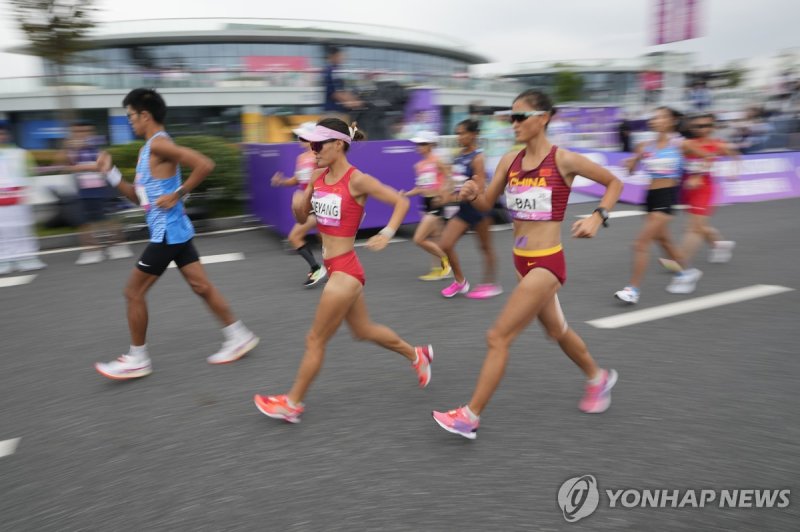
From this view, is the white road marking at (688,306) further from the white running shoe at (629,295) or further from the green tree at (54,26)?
the green tree at (54,26)

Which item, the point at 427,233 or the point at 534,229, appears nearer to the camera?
the point at 534,229

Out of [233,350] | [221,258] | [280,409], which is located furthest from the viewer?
[221,258]

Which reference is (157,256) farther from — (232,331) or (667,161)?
(667,161)

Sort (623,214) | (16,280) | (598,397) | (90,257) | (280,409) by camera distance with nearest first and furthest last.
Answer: (280,409) → (598,397) → (16,280) → (90,257) → (623,214)

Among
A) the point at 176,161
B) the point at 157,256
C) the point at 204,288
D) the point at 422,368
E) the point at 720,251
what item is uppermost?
the point at 176,161

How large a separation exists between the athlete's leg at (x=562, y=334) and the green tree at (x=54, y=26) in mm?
9267

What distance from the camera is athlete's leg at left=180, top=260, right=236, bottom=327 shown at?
4.25 m

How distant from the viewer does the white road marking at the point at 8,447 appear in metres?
3.22

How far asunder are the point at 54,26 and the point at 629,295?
9.34 meters

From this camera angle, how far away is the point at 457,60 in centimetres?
6397

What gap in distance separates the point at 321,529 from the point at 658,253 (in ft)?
22.1

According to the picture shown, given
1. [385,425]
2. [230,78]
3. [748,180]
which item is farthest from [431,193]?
[230,78]

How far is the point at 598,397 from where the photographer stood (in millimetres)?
3520

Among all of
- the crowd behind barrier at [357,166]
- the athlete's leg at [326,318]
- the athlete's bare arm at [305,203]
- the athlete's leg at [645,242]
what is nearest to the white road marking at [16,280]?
the crowd behind barrier at [357,166]
